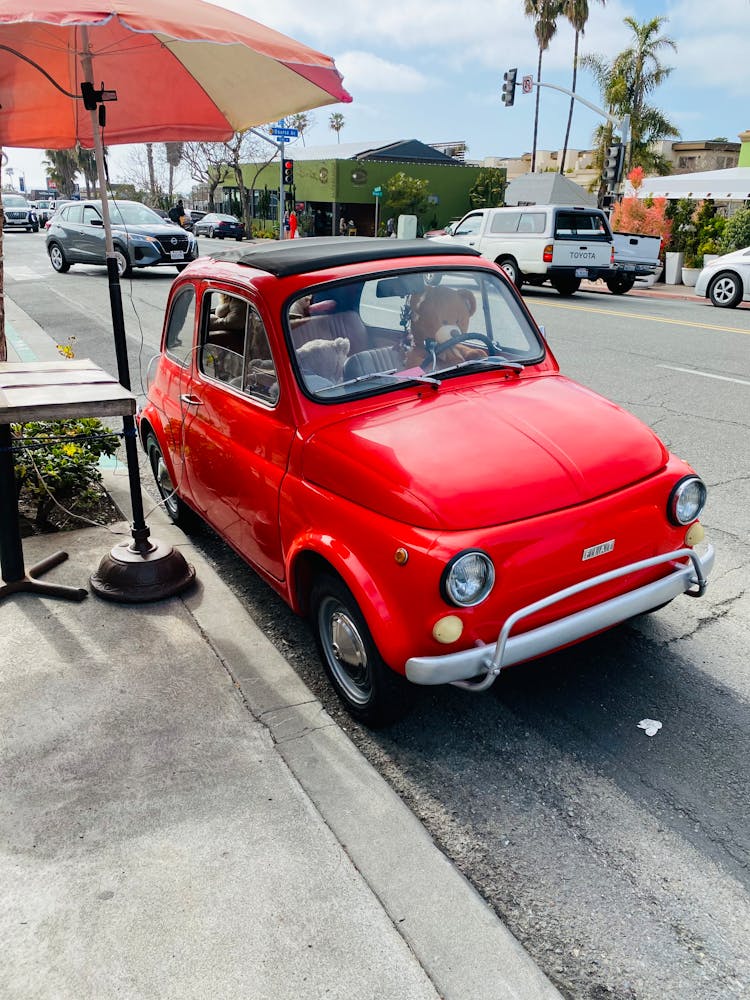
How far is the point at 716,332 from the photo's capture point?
13102 mm

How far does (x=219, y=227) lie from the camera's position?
152 ft

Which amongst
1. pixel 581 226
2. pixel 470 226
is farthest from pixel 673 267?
pixel 470 226

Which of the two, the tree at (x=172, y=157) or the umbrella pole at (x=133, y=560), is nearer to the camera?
the umbrella pole at (x=133, y=560)

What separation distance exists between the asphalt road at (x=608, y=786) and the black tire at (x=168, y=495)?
0.46 ft

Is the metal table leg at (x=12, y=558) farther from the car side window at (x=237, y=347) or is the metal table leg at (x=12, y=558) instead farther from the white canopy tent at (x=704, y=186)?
the white canopy tent at (x=704, y=186)

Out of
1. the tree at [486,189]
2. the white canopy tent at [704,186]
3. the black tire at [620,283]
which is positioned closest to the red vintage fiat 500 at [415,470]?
the black tire at [620,283]

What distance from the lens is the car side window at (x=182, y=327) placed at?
4.44 meters

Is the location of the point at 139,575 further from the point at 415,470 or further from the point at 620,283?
the point at 620,283

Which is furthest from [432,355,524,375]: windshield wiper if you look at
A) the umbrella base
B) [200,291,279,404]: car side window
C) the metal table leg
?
the metal table leg

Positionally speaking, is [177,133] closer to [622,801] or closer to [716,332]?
[622,801]

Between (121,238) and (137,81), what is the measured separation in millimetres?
14005

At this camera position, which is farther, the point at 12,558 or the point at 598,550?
the point at 12,558

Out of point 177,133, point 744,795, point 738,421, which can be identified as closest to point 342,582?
point 744,795

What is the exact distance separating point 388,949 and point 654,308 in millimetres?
17033
